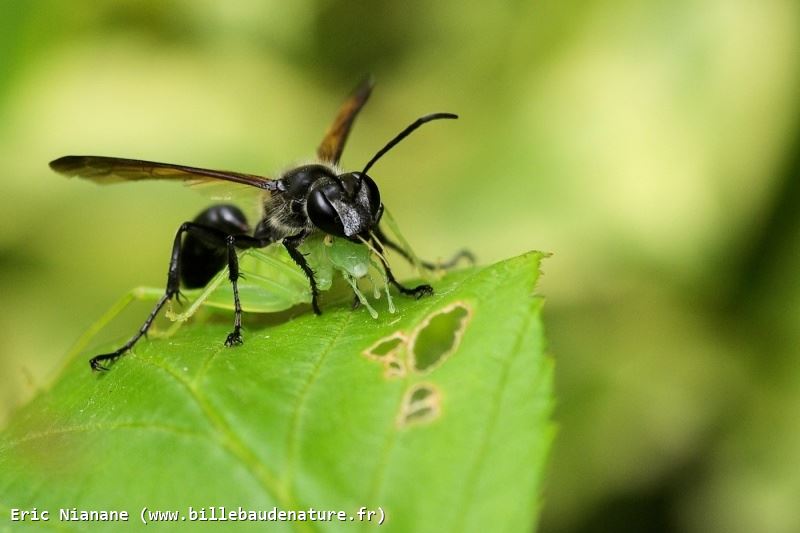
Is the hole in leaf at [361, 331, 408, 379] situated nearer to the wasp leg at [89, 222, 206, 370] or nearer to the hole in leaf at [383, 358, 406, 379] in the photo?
the hole in leaf at [383, 358, 406, 379]

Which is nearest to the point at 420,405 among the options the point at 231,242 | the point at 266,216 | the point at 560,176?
the point at 231,242

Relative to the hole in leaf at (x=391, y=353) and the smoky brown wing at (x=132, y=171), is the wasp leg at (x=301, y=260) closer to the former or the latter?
the smoky brown wing at (x=132, y=171)

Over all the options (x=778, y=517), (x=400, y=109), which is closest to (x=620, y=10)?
(x=400, y=109)

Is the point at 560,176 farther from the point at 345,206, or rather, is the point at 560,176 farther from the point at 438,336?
the point at 438,336

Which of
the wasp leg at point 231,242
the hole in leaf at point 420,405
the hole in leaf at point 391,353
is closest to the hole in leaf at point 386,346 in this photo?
the hole in leaf at point 391,353

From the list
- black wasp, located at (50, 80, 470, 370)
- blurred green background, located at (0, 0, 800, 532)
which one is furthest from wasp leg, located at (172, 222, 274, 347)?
blurred green background, located at (0, 0, 800, 532)

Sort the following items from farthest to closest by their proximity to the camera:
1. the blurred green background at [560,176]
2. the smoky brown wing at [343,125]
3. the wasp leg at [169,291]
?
the blurred green background at [560,176] < the smoky brown wing at [343,125] < the wasp leg at [169,291]

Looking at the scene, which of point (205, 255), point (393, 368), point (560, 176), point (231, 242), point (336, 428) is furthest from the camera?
point (560, 176)
